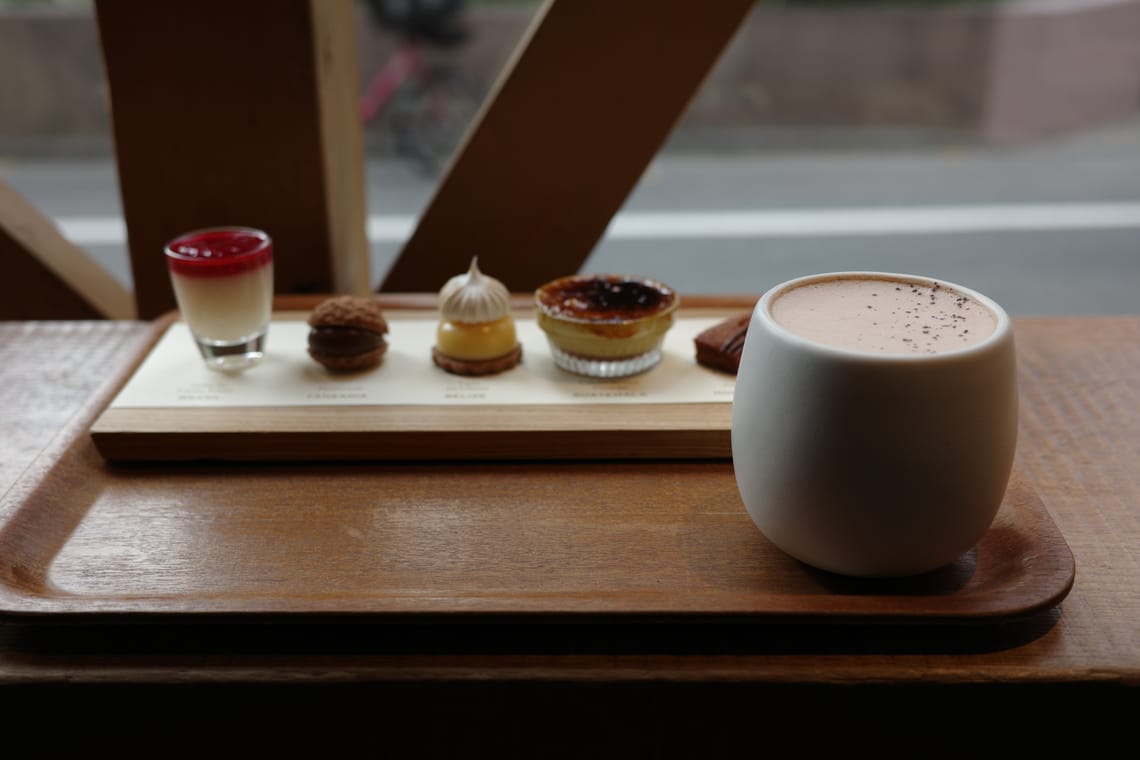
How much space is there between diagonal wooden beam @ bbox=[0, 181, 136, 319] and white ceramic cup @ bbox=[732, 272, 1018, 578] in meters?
0.79

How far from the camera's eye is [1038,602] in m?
0.50

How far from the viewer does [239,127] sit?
0.93 metres

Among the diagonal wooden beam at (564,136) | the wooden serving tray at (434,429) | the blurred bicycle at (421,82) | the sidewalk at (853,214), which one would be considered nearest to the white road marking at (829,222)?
the sidewalk at (853,214)

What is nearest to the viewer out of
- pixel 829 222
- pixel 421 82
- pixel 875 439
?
pixel 875 439

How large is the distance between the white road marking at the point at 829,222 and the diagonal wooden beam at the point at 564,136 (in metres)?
0.91

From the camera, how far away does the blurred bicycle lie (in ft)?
10.4

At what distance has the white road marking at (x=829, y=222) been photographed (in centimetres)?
202

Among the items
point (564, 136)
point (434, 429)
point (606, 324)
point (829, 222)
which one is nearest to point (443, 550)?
point (434, 429)

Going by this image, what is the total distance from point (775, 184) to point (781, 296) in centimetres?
240
